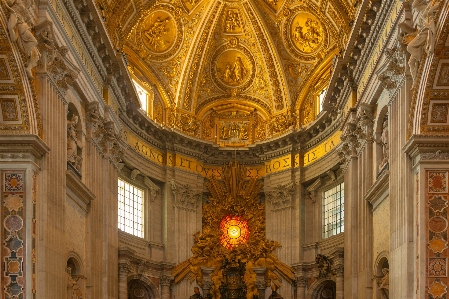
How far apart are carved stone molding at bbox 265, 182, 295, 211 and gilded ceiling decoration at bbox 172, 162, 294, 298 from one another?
2.38 ft

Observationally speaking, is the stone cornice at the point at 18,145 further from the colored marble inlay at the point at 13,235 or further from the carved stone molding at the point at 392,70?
the carved stone molding at the point at 392,70

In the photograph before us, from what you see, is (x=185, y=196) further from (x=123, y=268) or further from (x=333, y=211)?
(x=333, y=211)

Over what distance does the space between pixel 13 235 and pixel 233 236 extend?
17.7 metres

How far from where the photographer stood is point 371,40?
87.7 feet

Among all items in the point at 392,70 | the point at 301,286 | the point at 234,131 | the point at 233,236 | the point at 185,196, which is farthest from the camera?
the point at 234,131

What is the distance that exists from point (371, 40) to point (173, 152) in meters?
12.3

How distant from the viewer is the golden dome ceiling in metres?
35.6

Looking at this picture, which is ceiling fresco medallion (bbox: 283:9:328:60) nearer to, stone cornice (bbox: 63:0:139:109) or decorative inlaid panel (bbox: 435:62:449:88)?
stone cornice (bbox: 63:0:139:109)

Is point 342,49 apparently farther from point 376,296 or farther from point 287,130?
point 376,296

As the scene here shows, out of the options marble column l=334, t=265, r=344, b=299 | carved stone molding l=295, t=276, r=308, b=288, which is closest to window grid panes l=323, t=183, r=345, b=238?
carved stone molding l=295, t=276, r=308, b=288

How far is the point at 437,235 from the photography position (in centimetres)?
1969

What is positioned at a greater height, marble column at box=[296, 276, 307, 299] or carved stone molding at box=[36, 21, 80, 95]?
carved stone molding at box=[36, 21, 80, 95]

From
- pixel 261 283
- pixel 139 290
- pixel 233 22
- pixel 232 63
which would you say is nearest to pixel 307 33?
pixel 233 22

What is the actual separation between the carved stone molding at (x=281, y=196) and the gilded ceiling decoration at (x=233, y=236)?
724 mm
